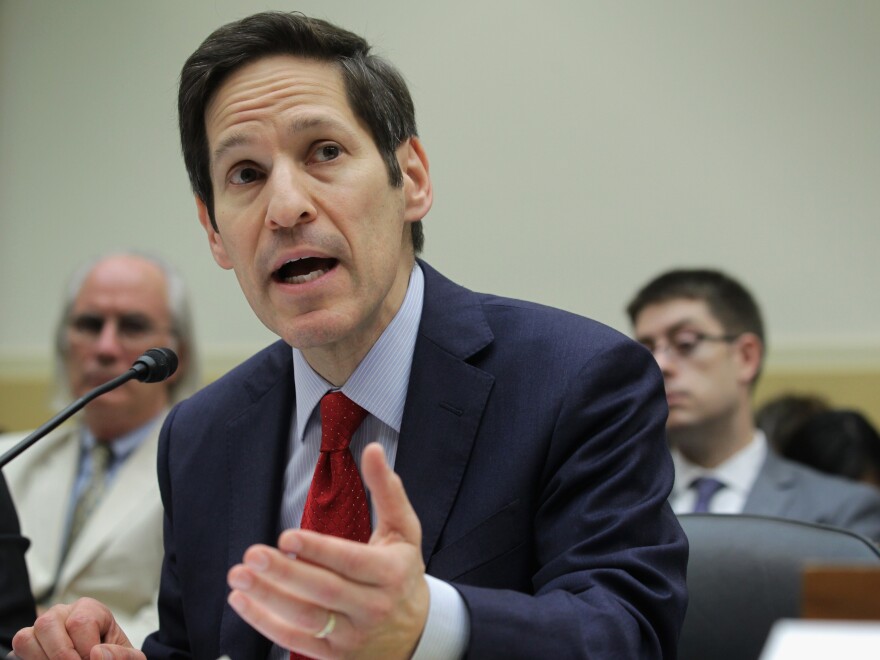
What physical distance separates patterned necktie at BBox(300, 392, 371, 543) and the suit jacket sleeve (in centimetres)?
17

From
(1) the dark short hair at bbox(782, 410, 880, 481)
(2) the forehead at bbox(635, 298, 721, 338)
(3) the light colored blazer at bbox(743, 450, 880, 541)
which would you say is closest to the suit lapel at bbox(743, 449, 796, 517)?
(3) the light colored blazer at bbox(743, 450, 880, 541)

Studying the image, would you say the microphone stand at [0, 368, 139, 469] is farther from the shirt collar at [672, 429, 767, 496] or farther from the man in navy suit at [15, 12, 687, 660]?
the shirt collar at [672, 429, 767, 496]

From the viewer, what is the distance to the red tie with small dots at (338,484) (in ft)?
4.90

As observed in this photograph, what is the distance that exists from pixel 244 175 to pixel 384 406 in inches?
14.9

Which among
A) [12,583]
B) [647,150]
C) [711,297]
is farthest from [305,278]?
[647,150]

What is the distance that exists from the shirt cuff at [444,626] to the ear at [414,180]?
68 centimetres

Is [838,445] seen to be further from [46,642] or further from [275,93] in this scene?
[46,642]

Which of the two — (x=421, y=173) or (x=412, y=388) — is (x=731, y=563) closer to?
(x=412, y=388)

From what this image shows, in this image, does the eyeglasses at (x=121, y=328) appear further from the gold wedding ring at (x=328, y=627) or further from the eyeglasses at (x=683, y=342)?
the gold wedding ring at (x=328, y=627)

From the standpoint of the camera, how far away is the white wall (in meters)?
5.24

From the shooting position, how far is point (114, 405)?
3.12 meters

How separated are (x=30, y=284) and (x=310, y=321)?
15.4 ft

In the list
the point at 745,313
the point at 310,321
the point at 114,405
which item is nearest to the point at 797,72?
the point at 745,313

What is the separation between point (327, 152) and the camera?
5.14 ft
